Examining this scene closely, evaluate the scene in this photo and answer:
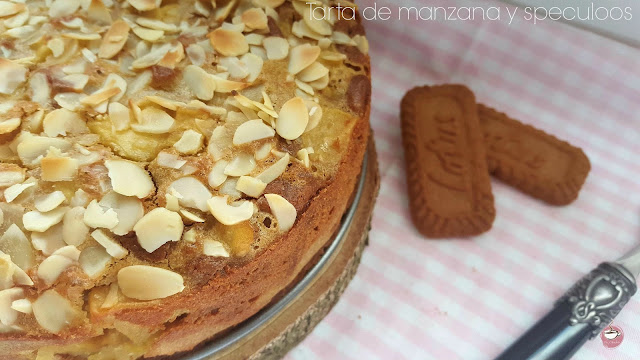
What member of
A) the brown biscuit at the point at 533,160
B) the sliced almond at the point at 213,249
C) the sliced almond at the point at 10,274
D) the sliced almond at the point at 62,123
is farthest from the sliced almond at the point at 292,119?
the brown biscuit at the point at 533,160

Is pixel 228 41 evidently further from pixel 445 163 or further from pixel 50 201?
pixel 445 163

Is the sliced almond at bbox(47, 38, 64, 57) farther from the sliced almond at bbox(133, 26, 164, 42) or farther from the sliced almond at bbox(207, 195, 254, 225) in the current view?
the sliced almond at bbox(207, 195, 254, 225)

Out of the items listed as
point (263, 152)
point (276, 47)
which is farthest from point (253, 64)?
point (263, 152)

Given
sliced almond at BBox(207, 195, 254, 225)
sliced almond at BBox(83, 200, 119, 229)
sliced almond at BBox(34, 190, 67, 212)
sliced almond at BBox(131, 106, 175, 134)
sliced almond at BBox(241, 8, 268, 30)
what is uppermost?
sliced almond at BBox(241, 8, 268, 30)

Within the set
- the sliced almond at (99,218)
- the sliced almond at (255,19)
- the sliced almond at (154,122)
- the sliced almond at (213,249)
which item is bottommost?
the sliced almond at (213,249)

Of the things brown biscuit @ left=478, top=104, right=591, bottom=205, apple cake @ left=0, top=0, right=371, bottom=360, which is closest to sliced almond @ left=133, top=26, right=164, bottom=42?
apple cake @ left=0, top=0, right=371, bottom=360

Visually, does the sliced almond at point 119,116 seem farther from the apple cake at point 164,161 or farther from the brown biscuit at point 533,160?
the brown biscuit at point 533,160

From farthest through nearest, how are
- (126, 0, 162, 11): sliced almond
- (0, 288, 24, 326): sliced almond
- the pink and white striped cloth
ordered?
the pink and white striped cloth
(126, 0, 162, 11): sliced almond
(0, 288, 24, 326): sliced almond

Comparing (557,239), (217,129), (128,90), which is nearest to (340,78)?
(217,129)

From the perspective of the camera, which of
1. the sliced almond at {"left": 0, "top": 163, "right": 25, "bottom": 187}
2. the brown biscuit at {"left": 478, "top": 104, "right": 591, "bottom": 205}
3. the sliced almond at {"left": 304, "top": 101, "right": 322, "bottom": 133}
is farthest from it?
the brown biscuit at {"left": 478, "top": 104, "right": 591, "bottom": 205}
